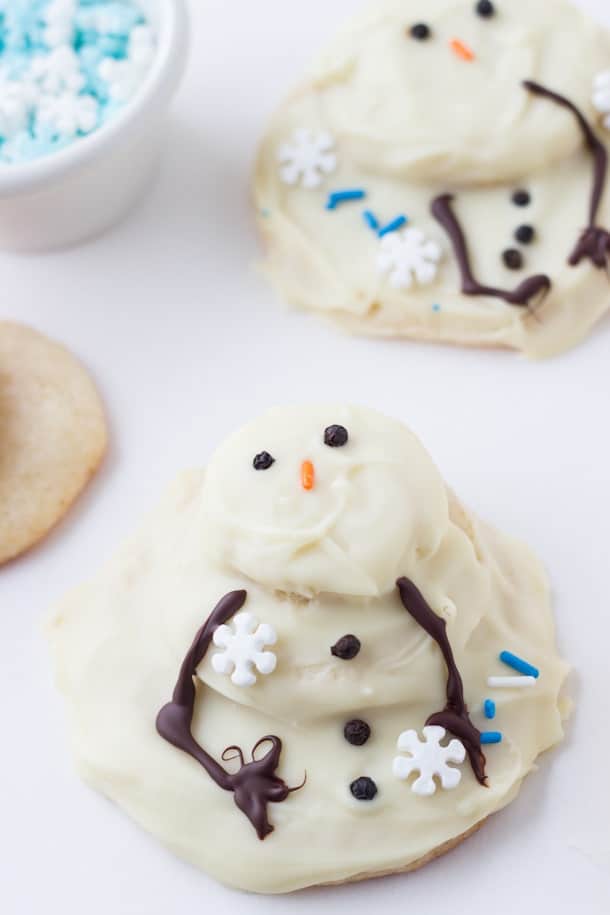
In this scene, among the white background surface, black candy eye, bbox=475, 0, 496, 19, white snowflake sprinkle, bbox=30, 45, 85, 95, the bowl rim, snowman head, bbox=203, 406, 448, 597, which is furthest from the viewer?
black candy eye, bbox=475, 0, 496, 19

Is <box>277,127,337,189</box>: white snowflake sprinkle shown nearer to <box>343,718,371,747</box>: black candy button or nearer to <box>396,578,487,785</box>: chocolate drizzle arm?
<box>396,578,487,785</box>: chocolate drizzle arm

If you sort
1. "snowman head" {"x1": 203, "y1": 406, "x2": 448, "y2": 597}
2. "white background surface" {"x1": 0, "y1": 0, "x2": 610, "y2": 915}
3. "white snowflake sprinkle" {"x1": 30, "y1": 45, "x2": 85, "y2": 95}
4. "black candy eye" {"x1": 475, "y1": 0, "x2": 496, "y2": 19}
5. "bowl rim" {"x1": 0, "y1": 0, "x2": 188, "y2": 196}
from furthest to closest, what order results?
Result: "black candy eye" {"x1": 475, "y1": 0, "x2": 496, "y2": 19}, "white snowflake sprinkle" {"x1": 30, "y1": 45, "x2": 85, "y2": 95}, "bowl rim" {"x1": 0, "y1": 0, "x2": 188, "y2": 196}, "white background surface" {"x1": 0, "y1": 0, "x2": 610, "y2": 915}, "snowman head" {"x1": 203, "y1": 406, "x2": 448, "y2": 597}

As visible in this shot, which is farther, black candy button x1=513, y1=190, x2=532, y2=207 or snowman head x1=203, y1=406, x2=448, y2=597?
black candy button x1=513, y1=190, x2=532, y2=207

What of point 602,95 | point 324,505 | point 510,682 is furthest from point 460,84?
point 510,682

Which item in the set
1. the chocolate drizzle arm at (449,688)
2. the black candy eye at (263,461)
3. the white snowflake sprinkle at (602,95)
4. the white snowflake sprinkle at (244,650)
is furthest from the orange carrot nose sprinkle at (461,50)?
the white snowflake sprinkle at (244,650)

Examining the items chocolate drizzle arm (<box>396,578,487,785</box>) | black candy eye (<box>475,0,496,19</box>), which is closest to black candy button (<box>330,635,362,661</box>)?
chocolate drizzle arm (<box>396,578,487,785</box>)

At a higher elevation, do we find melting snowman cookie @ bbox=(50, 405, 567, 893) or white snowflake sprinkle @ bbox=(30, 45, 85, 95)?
white snowflake sprinkle @ bbox=(30, 45, 85, 95)

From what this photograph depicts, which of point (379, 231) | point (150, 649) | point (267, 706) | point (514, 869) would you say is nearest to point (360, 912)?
point (514, 869)
